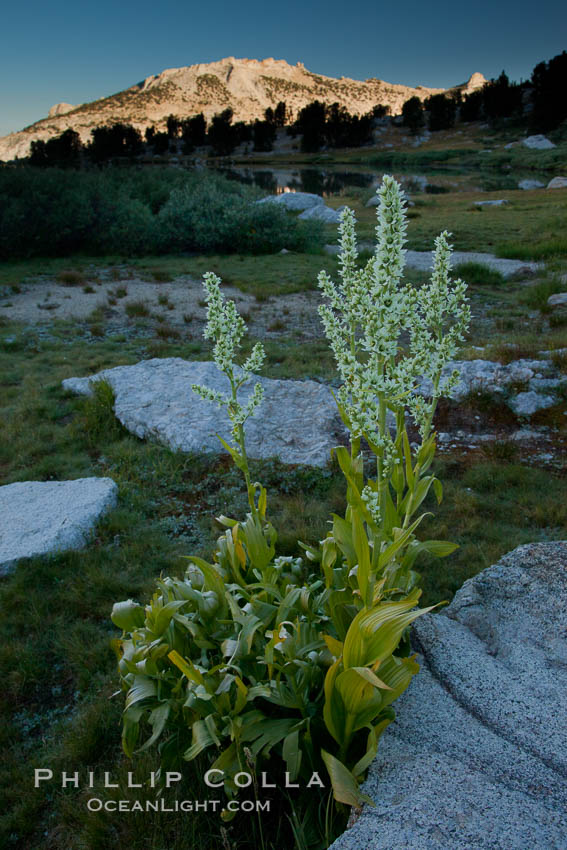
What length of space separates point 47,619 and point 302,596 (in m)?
2.54

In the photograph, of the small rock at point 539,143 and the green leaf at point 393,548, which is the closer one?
the green leaf at point 393,548

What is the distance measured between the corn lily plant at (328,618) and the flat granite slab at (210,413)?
10.8 ft

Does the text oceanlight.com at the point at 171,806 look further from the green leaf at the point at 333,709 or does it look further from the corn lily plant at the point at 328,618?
the green leaf at the point at 333,709

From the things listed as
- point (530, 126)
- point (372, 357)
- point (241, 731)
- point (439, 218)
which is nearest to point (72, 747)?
point (241, 731)

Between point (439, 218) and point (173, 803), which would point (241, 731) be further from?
point (439, 218)

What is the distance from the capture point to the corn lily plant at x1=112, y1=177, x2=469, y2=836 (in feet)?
8.34

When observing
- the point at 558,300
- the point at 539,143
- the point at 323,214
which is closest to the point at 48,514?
the point at 558,300

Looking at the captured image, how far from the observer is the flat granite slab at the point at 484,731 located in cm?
213

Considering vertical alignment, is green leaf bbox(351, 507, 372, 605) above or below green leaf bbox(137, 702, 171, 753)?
above

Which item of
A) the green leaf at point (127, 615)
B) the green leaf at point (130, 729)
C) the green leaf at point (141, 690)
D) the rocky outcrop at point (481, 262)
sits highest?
the rocky outcrop at point (481, 262)

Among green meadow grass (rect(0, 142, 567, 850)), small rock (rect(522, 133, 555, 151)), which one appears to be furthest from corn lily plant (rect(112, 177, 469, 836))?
small rock (rect(522, 133, 555, 151))

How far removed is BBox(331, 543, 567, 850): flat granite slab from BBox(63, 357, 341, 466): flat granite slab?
3.32m

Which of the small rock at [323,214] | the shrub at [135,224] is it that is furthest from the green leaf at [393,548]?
the small rock at [323,214]

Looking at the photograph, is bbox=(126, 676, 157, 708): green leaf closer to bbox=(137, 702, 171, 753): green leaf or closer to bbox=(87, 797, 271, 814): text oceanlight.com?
bbox=(137, 702, 171, 753): green leaf
